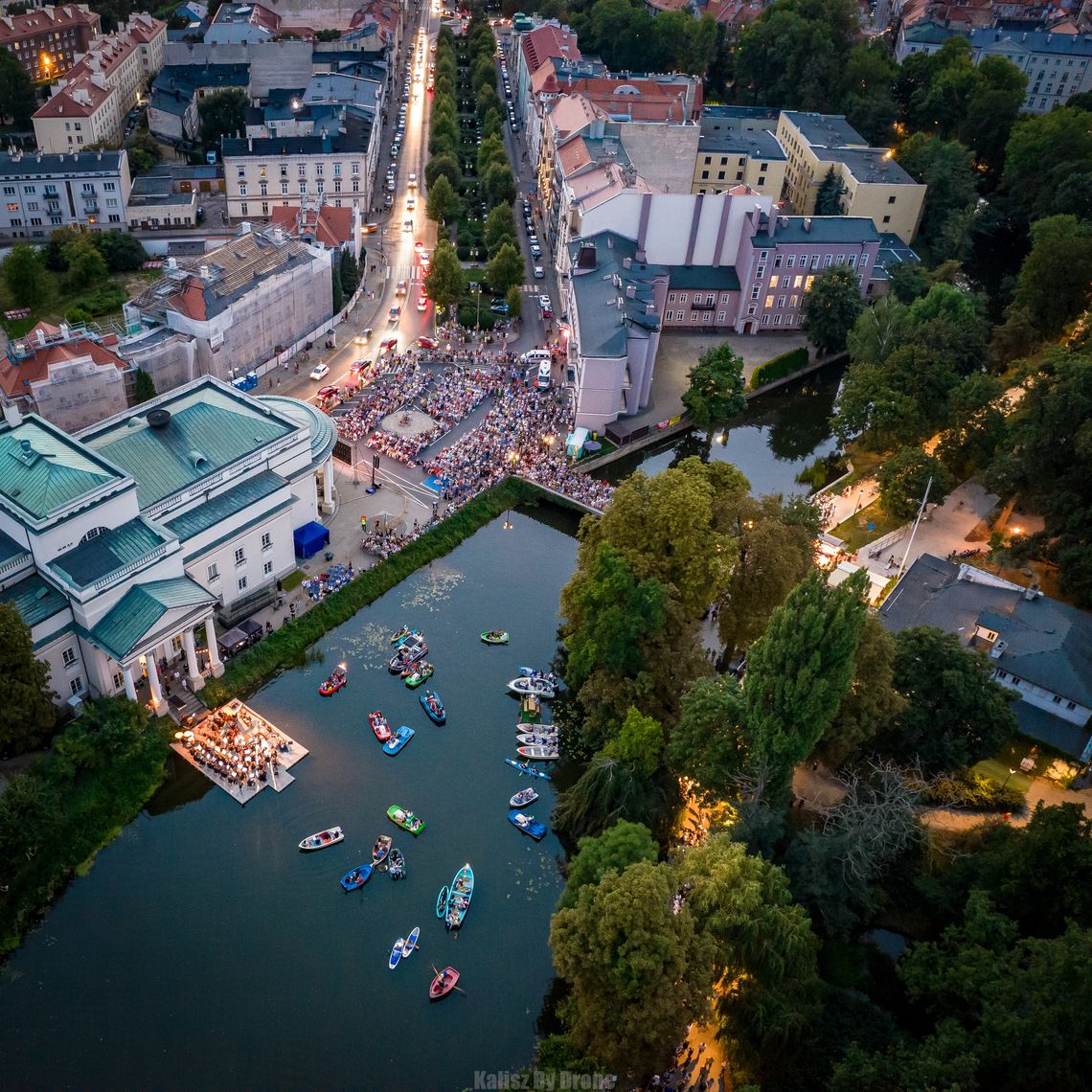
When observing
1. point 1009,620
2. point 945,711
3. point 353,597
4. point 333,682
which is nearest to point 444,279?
point 353,597

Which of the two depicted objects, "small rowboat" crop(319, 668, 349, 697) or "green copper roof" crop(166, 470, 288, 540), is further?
"small rowboat" crop(319, 668, 349, 697)

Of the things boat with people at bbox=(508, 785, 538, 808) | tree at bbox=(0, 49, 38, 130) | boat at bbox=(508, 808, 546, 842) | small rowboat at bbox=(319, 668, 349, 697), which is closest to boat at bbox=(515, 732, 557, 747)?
boat with people at bbox=(508, 785, 538, 808)

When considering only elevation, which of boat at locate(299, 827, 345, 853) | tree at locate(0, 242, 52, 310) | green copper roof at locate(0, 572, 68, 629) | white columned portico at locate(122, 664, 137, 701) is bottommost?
boat at locate(299, 827, 345, 853)

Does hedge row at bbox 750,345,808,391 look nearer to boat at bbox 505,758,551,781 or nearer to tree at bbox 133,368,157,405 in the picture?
boat at bbox 505,758,551,781

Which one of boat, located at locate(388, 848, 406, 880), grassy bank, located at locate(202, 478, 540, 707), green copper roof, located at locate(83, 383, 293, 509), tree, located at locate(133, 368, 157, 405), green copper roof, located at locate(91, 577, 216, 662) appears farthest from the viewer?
tree, located at locate(133, 368, 157, 405)

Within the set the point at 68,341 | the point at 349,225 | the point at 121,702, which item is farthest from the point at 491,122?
the point at 121,702

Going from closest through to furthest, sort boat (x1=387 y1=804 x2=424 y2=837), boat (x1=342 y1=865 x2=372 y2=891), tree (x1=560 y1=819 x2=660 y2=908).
A: tree (x1=560 y1=819 x2=660 y2=908) < boat (x1=342 y1=865 x2=372 y2=891) < boat (x1=387 y1=804 x2=424 y2=837)
